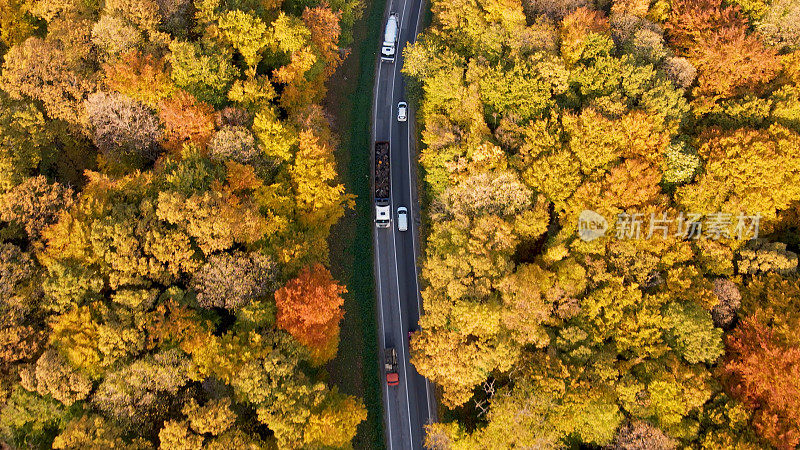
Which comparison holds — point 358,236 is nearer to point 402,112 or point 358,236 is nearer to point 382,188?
point 382,188

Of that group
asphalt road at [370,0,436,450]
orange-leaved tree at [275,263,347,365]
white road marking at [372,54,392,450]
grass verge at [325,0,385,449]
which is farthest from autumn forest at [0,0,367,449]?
asphalt road at [370,0,436,450]

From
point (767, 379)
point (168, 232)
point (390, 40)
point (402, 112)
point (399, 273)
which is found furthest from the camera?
point (390, 40)

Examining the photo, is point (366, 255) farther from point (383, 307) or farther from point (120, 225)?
point (120, 225)

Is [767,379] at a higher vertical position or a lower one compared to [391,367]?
lower

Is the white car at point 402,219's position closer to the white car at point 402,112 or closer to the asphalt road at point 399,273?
the asphalt road at point 399,273

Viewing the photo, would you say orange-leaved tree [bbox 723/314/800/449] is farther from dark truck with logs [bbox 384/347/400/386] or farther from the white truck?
the white truck

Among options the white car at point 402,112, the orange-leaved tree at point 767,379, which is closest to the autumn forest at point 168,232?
the white car at point 402,112

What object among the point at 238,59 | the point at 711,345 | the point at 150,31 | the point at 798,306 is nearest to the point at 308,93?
the point at 238,59

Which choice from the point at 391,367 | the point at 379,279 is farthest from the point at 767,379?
the point at 379,279
